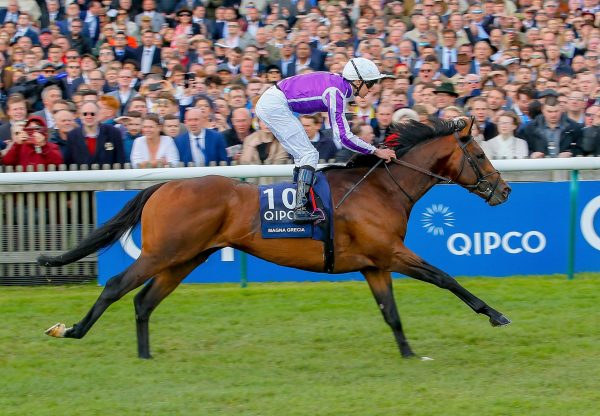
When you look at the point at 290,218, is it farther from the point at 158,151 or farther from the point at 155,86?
the point at 155,86

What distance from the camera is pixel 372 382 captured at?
6.52 metres

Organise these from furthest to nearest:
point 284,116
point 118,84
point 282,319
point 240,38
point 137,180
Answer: point 240,38
point 118,84
point 137,180
point 282,319
point 284,116

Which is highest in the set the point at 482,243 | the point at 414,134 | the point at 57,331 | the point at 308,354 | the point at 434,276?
the point at 414,134

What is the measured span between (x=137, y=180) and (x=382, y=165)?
2.68 meters

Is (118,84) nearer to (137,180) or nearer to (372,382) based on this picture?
(137,180)

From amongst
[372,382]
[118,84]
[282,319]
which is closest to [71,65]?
[118,84]

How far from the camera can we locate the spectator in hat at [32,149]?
9.77 meters

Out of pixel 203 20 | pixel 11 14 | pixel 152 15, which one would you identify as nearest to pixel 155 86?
pixel 203 20

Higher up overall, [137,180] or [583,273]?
[137,180]

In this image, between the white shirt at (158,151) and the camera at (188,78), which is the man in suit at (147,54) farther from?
the white shirt at (158,151)

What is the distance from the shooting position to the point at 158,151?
9914 mm

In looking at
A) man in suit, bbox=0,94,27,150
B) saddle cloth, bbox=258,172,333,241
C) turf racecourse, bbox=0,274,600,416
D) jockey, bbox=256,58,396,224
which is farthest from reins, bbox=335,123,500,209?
man in suit, bbox=0,94,27,150

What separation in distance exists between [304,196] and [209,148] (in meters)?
3.00

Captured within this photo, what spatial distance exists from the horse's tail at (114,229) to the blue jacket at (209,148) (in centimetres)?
254
